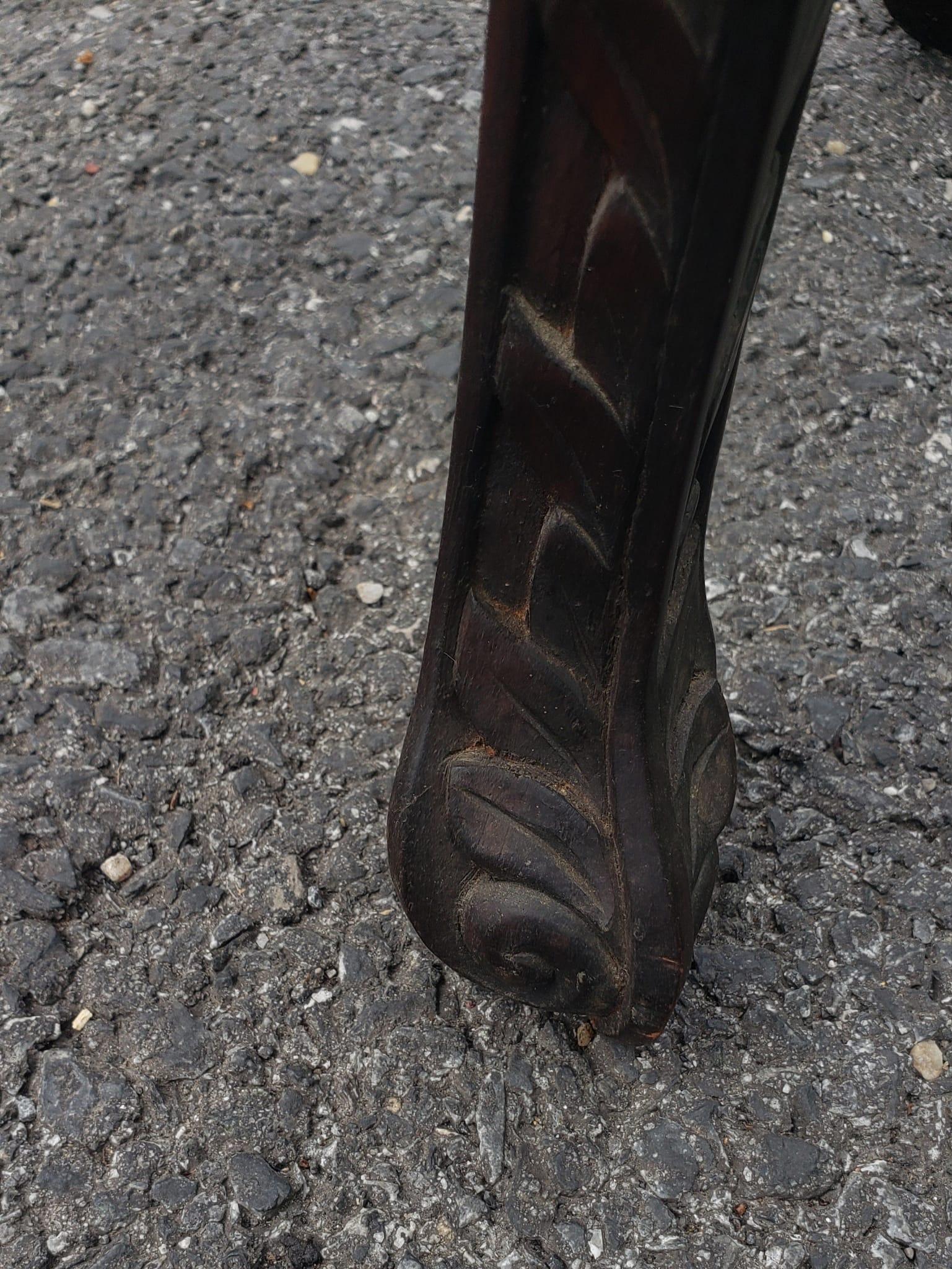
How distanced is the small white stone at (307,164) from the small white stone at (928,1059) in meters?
1.71

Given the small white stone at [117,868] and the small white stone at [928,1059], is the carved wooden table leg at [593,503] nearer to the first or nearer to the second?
the small white stone at [928,1059]

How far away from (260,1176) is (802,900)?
592 mm

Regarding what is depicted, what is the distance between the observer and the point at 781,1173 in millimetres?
1063

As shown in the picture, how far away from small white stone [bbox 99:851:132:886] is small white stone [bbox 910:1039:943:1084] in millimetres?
801

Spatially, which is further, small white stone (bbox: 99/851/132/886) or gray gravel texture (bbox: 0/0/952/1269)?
small white stone (bbox: 99/851/132/886)

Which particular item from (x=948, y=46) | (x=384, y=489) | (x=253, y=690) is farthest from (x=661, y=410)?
(x=948, y=46)

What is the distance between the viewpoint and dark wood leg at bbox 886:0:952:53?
235cm

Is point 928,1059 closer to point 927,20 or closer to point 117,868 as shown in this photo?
point 117,868

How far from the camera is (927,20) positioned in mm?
2381

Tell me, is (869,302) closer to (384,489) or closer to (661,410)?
(384,489)

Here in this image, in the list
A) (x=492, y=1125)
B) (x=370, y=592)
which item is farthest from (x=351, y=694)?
(x=492, y=1125)

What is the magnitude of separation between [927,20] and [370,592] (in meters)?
1.72

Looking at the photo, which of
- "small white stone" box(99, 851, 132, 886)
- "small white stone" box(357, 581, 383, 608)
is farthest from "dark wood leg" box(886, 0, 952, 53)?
"small white stone" box(99, 851, 132, 886)

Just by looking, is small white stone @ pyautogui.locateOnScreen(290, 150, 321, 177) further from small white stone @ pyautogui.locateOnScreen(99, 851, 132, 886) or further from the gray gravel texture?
small white stone @ pyautogui.locateOnScreen(99, 851, 132, 886)
